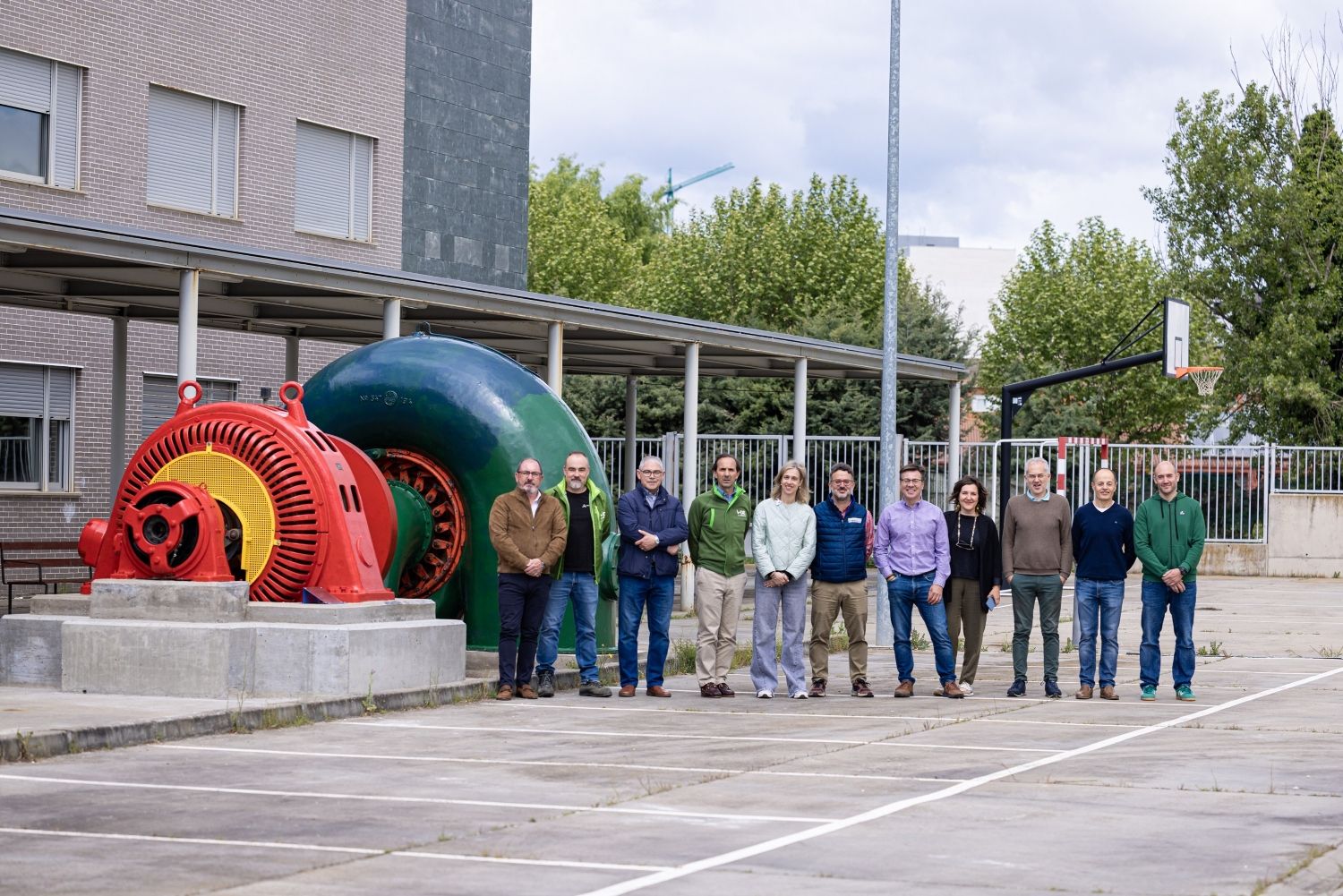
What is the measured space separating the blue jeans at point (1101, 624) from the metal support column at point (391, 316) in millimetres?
7036

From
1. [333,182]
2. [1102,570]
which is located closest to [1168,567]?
[1102,570]

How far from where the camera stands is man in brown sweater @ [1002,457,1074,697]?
48.6 ft

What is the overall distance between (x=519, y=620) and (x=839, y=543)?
2.49 metres

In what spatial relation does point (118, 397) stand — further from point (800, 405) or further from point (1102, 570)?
point (1102, 570)

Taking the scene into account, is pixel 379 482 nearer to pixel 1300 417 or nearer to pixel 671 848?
pixel 671 848

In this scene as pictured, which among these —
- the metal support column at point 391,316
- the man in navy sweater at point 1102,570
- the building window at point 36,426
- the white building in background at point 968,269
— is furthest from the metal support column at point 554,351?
the white building in background at point 968,269

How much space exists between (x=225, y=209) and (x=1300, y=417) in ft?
79.3

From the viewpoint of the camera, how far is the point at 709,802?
9312mm

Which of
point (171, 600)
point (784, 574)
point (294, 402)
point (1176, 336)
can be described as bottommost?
point (171, 600)

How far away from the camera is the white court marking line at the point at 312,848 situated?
766 cm

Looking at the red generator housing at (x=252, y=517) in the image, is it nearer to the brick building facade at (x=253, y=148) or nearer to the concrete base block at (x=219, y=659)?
the concrete base block at (x=219, y=659)

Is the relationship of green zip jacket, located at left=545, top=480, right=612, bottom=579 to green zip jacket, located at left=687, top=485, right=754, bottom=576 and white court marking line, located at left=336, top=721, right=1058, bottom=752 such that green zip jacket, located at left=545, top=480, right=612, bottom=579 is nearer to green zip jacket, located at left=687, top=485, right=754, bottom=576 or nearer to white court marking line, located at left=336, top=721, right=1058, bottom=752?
green zip jacket, located at left=687, top=485, right=754, bottom=576

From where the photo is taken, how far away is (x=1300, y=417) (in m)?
40.9

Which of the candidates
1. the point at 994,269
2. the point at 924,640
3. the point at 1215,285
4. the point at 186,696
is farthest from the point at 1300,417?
the point at 994,269
